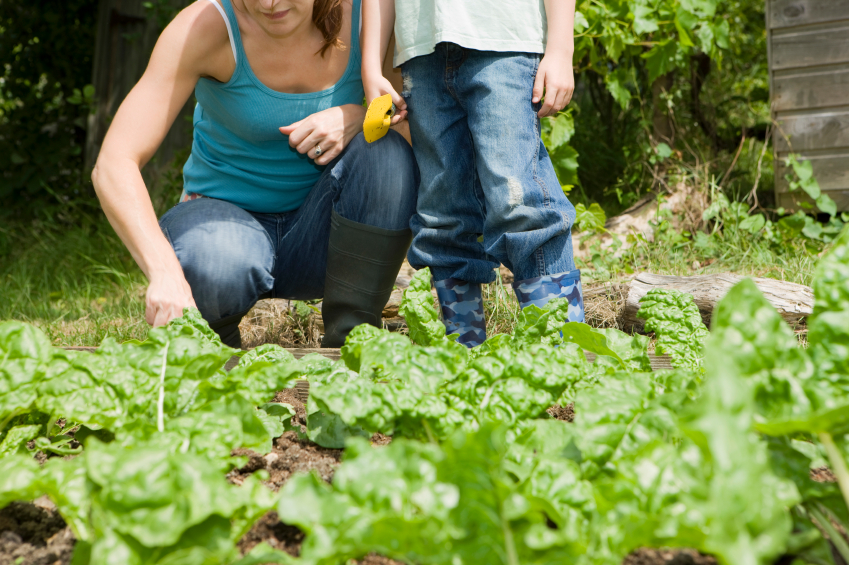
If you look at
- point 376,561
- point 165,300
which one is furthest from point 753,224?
point 376,561

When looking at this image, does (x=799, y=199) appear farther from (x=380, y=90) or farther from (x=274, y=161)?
(x=274, y=161)

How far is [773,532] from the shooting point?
0.52 metres

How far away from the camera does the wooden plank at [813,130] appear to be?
322 centimetres

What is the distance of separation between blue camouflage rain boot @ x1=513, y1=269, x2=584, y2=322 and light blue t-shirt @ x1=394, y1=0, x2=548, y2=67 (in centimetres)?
56

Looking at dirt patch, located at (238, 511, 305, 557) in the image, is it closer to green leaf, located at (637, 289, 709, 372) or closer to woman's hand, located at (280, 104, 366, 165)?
green leaf, located at (637, 289, 709, 372)

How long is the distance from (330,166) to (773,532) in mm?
1522

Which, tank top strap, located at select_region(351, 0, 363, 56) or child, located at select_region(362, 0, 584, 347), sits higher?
tank top strap, located at select_region(351, 0, 363, 56)

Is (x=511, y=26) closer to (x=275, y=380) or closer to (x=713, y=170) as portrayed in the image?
(x=275, y=380)

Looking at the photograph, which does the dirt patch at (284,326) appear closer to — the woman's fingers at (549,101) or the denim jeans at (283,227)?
the denim jeans at (283,227)

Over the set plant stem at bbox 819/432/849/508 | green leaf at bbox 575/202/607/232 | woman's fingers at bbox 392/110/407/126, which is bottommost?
green leaf at bbox 575/202/607/232

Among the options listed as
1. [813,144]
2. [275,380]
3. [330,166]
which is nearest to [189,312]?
[275,380]

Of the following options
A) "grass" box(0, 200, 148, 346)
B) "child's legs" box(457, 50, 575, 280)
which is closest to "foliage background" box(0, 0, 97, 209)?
"grass" box(0, 200, 148, 346)

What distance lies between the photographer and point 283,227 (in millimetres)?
1911

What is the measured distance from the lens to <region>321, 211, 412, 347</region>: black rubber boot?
5.74 feet
